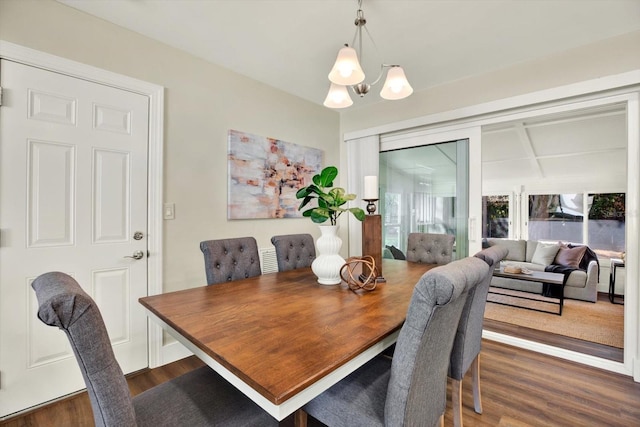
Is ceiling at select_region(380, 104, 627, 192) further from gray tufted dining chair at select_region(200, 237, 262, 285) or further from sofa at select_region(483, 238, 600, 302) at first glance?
gray tufted dining chair at select_region(200, 237, 262, 285)

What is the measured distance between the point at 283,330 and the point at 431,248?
186cm

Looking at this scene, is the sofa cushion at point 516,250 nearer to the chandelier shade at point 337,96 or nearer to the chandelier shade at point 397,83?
the chandelier shade at point 397,83

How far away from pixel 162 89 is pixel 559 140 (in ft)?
16.9

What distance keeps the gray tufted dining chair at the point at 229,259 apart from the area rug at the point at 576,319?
2.78m

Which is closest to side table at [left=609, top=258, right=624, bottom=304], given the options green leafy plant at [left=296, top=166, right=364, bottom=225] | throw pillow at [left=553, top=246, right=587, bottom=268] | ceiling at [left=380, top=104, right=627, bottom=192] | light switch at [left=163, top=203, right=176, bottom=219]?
throw pillow at [left=553, top=246, right=587, bottom=268]

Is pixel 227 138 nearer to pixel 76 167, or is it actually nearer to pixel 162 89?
pixel 162 89

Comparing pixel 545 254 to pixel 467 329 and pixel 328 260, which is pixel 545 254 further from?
pixel 328 260

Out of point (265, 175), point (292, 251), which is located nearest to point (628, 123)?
point (292, 251)

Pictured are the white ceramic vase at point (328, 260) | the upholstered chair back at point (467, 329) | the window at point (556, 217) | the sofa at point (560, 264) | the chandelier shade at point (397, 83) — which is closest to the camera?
the upholstered chair back at point (467, 329)

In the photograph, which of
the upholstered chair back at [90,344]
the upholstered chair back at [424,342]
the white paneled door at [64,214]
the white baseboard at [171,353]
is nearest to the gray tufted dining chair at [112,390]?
the upholstered chair back at [90,344]

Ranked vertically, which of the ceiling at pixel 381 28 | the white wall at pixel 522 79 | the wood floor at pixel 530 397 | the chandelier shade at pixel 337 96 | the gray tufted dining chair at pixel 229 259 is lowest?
the wood floor at pixel 530 397

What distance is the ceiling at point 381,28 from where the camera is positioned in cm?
191

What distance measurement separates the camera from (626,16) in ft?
6.55

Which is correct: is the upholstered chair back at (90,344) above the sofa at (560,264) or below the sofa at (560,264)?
above
